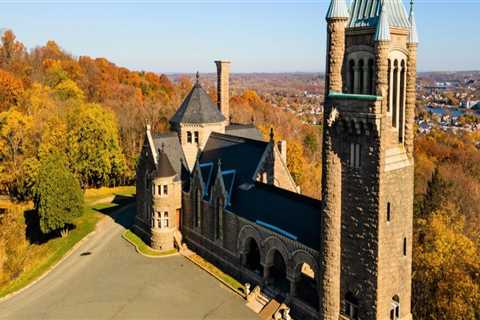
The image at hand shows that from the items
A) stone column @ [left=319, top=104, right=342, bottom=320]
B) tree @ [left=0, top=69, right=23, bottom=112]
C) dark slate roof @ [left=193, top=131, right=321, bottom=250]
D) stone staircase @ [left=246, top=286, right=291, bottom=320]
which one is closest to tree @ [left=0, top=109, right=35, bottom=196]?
tree @ [left=0, top=69, right=23, bottom=112]

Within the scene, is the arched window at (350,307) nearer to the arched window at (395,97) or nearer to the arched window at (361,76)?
the arched window at (395,97)

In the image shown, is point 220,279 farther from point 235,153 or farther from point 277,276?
point 235,153

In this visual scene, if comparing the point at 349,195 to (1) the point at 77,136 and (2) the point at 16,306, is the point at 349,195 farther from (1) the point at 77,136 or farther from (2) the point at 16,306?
(1) the point at 77,136

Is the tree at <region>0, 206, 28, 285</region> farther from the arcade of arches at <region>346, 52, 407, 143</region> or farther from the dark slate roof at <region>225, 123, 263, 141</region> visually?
the arcade of arches at <region>346, 52, 407, 143</region>

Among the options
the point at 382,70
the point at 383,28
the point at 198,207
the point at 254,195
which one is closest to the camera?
the point at 383,28

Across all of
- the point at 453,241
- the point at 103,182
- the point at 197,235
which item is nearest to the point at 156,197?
the point at 197,235

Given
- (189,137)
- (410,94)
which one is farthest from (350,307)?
(189,137)
